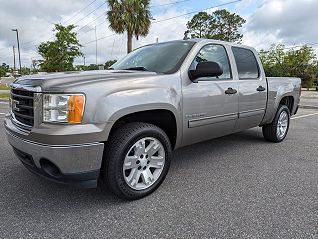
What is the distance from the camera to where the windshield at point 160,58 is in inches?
135

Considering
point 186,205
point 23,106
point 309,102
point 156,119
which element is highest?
point 23,106

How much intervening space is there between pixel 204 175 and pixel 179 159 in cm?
77

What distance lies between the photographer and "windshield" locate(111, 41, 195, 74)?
343 centimetres

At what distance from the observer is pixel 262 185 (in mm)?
3363

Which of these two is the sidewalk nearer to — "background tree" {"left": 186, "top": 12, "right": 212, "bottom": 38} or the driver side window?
the driver side window

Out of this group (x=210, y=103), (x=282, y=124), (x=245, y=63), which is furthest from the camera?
(x=282, y=124)

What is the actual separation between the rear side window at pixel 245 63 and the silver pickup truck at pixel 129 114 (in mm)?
51

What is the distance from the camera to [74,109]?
246cm

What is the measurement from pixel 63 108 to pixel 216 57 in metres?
2.38

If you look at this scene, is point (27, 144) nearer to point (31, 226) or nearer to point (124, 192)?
point (31, 226)

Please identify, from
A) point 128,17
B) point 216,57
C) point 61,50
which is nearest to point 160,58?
point 216,57

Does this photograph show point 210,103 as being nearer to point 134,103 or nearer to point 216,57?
point 216,57

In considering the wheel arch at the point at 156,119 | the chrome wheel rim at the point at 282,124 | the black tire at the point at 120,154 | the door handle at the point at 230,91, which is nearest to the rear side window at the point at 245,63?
the door handle at the point at 230,91

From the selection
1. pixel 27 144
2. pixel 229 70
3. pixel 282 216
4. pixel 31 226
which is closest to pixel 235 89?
pixel 229 70
